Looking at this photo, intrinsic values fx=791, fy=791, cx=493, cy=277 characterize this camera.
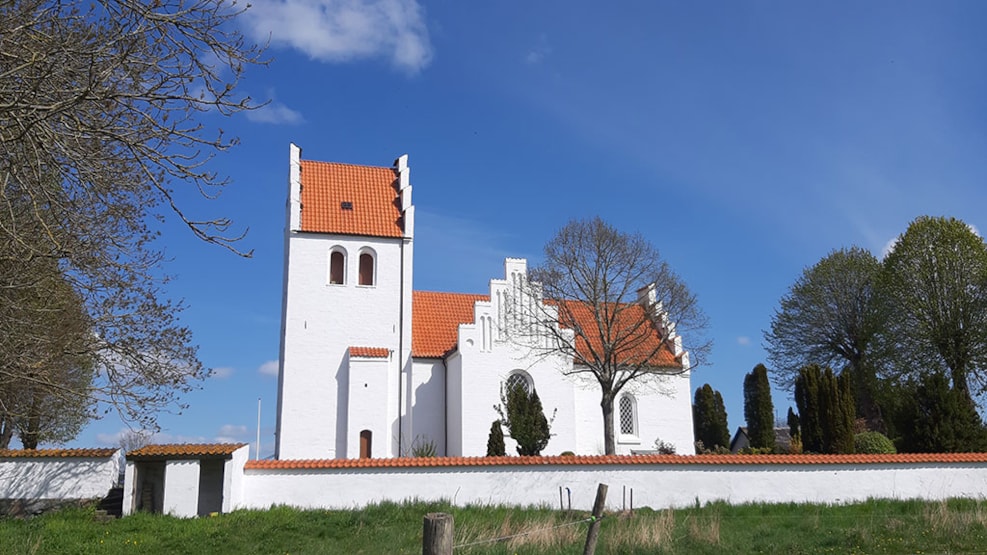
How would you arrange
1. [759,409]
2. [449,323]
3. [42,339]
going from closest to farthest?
[42,339], [449,323], [759,409]

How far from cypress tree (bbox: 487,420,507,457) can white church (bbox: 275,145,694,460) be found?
163 centimetres

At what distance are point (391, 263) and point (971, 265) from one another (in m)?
24.1

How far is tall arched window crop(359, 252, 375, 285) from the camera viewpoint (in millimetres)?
29141

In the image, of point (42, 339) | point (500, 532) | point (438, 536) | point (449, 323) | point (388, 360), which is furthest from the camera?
point (449, 323)

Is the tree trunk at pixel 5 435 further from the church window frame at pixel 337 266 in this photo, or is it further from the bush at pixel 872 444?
the bush at pixel 872 444

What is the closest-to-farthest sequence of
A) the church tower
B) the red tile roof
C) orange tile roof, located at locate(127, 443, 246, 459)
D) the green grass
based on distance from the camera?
the green grass → orange tile roof, located at locate(127, 443, 246, 459) → the church tower → the red tile roof

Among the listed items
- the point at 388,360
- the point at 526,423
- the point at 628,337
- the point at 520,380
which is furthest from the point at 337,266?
the point at 628,337

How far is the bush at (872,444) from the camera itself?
2469 centimetres

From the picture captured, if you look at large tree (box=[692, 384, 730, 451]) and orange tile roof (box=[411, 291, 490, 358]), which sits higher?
orange tile roof (box=[411, 291, 490, 358])

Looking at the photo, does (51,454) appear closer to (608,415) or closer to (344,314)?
(344,314)

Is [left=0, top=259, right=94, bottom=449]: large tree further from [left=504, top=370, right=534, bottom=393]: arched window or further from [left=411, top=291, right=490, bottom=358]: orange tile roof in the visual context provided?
[left=504, top=370, right=534, bottom=393]: arched window

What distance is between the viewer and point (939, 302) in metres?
33.4

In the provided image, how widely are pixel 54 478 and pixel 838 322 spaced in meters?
32.1

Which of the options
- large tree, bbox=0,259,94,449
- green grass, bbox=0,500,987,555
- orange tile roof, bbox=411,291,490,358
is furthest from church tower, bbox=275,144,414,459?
green grass, bbox=0,500,987,555
